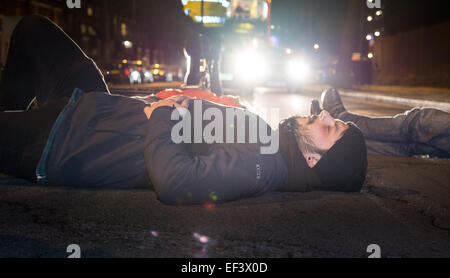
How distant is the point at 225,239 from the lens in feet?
8.80

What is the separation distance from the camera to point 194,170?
295 cm

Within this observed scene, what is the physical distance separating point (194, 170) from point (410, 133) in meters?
2.53

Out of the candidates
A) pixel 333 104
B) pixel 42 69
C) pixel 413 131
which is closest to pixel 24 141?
pixel 42 69

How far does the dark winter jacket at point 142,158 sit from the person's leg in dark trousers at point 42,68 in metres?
0.62

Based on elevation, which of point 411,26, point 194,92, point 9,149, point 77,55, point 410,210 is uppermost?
point 411,26

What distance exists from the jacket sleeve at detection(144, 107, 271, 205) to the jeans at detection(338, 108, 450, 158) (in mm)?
2022

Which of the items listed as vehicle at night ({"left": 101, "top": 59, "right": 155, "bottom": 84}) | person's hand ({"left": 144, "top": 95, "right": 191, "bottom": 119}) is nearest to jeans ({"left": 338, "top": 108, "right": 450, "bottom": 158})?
person's hand ({"left": 144, "top": 95, "right": 191, "bottom": 119})

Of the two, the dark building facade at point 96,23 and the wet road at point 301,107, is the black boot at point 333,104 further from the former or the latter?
the dark building facade at point 96,23

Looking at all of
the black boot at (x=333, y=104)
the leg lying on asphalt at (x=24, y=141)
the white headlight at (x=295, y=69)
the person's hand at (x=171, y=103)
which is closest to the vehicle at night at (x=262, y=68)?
the white headlight at (x=295, y=69)

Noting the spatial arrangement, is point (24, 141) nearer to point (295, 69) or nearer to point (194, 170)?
point (194, 170)
